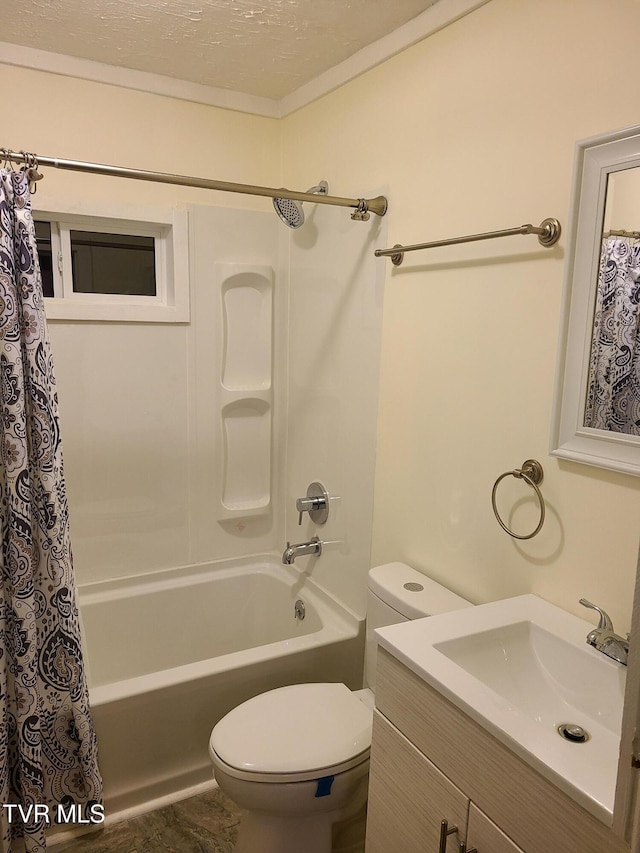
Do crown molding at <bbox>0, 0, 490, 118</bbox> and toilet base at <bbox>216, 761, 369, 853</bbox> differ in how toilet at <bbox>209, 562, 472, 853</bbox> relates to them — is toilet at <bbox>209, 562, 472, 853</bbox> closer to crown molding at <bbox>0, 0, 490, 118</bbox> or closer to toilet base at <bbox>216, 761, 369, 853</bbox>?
toilet base at <bbox>216, 761, 369, 853</bbox>

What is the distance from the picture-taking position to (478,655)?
4.37 feet

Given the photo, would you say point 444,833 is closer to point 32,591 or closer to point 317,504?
point 32,591

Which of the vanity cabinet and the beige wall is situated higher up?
the beige wall

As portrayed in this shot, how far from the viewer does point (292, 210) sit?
229 centimetres

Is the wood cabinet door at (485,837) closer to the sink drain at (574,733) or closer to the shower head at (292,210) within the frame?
the sink drain at (574,733)

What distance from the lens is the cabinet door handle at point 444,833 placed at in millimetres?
1129

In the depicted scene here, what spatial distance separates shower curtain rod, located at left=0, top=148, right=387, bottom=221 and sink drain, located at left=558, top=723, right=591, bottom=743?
5.10ft

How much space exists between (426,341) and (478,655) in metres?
0.92

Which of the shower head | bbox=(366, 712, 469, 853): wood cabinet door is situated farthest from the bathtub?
the shower head

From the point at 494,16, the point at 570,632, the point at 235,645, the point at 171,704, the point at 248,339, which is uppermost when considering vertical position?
the point at 494,16

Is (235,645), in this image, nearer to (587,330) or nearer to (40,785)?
(40,785)

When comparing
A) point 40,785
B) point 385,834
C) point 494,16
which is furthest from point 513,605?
point 494,16

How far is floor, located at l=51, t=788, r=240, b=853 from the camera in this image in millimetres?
1808
